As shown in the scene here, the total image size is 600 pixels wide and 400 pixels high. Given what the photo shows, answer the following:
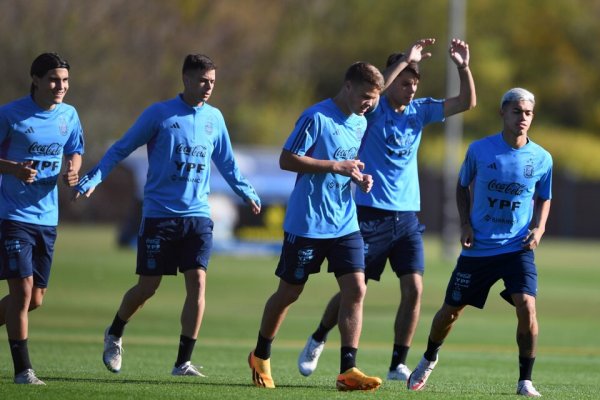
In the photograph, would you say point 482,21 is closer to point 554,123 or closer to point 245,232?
point 554,123

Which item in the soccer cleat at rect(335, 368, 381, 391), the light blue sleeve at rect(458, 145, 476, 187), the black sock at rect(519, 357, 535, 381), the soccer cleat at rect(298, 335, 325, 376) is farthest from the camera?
the soccer cleat at rect(298, 335, 325, 376)

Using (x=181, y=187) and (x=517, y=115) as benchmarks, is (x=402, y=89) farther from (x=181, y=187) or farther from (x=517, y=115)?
(x=181, y=187)

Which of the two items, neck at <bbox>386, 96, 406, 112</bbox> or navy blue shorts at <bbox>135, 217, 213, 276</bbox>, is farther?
neck at <bbox>386, 96, 406, 112</bbox>

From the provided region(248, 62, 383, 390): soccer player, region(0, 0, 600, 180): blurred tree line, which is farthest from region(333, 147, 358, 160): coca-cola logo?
region(0, 0, 600, 180): blurred tree line

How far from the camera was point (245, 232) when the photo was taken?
34.9m

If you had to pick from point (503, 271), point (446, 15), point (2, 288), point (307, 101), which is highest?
point (446, 15)

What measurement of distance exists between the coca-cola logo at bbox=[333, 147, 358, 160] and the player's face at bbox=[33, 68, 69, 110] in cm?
211

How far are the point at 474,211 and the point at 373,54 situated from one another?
51.1 m

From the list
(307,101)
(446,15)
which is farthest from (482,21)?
(307,101)

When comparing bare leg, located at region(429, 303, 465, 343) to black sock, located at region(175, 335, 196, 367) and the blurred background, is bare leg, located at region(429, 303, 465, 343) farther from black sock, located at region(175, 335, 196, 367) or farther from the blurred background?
the blurred background

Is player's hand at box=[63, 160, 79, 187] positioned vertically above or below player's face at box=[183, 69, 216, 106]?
below

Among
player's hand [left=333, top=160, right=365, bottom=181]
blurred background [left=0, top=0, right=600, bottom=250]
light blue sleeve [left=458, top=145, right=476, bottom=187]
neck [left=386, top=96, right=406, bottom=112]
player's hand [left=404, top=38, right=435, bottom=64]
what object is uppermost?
blurred background [left=0, top=0, right=600, bottom=250]

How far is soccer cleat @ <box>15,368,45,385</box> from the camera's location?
9914mm

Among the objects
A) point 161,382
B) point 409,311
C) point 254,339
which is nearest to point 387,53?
point 254,339
